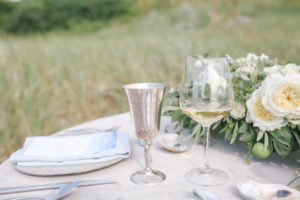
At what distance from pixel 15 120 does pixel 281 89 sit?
2.29m

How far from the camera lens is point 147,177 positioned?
33.9 inches

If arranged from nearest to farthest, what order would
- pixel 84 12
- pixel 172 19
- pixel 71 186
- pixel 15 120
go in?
pixel 71 186 → pixel 15 120 → pixel 172 19 → pixel 84 12

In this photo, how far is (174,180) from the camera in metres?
0.85

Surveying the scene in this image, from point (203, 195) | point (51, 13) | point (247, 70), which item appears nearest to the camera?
point (203, 195)

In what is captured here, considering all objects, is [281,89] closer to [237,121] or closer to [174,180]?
[237,121]

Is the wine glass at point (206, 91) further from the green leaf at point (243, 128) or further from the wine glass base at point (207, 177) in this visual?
the green leaf at point (243, 128)

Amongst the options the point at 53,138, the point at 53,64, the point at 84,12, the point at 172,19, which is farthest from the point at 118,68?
the point at 84,12

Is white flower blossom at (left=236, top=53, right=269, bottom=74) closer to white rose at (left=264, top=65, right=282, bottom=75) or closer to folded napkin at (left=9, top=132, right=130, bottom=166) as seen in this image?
white rose at (left=264, top=65, right=282, bottom=75)

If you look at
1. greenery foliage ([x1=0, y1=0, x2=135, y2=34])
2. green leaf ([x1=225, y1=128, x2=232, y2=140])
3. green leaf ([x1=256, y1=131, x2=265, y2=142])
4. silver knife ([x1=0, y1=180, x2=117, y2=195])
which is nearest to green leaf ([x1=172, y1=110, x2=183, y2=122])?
green leaf ([x1=225, y1=128, x2=232, y2=140])

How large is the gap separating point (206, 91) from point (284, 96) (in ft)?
0.79

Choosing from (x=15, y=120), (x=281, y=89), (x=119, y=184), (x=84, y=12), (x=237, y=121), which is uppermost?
(x=84, y=12)

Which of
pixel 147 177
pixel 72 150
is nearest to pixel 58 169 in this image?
pixel 72 150

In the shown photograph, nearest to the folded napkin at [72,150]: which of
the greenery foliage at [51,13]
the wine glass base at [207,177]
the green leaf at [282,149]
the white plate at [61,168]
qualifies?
the white plate at [61,168]

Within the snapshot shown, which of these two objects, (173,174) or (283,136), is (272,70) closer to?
(283,136)
